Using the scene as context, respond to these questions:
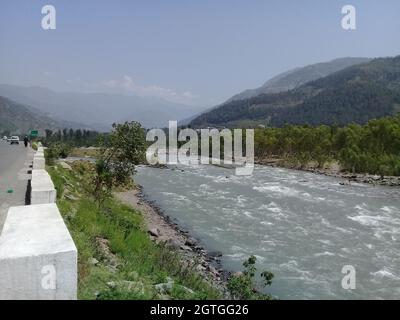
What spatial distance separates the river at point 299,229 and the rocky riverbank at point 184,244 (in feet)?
2.74

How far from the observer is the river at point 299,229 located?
73.6 feet

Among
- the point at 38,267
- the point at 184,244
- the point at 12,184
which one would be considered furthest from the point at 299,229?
the point at 38,267

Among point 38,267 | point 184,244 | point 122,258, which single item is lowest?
point 184,244

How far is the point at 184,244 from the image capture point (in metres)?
28.9

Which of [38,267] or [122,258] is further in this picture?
[122,258]

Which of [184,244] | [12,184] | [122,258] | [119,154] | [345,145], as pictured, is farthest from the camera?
[345,145]

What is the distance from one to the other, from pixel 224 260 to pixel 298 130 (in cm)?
8334

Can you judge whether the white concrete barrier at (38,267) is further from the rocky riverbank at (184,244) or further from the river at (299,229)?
the river at (299,229)

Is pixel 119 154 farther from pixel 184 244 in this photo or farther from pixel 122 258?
pixel 122 258

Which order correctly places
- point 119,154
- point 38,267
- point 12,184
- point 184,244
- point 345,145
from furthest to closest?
point 345,145
point 184,244
point 119,154
point 12,184
point 38,267

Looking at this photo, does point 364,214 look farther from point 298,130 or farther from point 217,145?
point 217,145

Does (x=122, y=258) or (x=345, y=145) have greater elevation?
(x=345, y=145)

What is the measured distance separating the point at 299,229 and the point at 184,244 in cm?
965
